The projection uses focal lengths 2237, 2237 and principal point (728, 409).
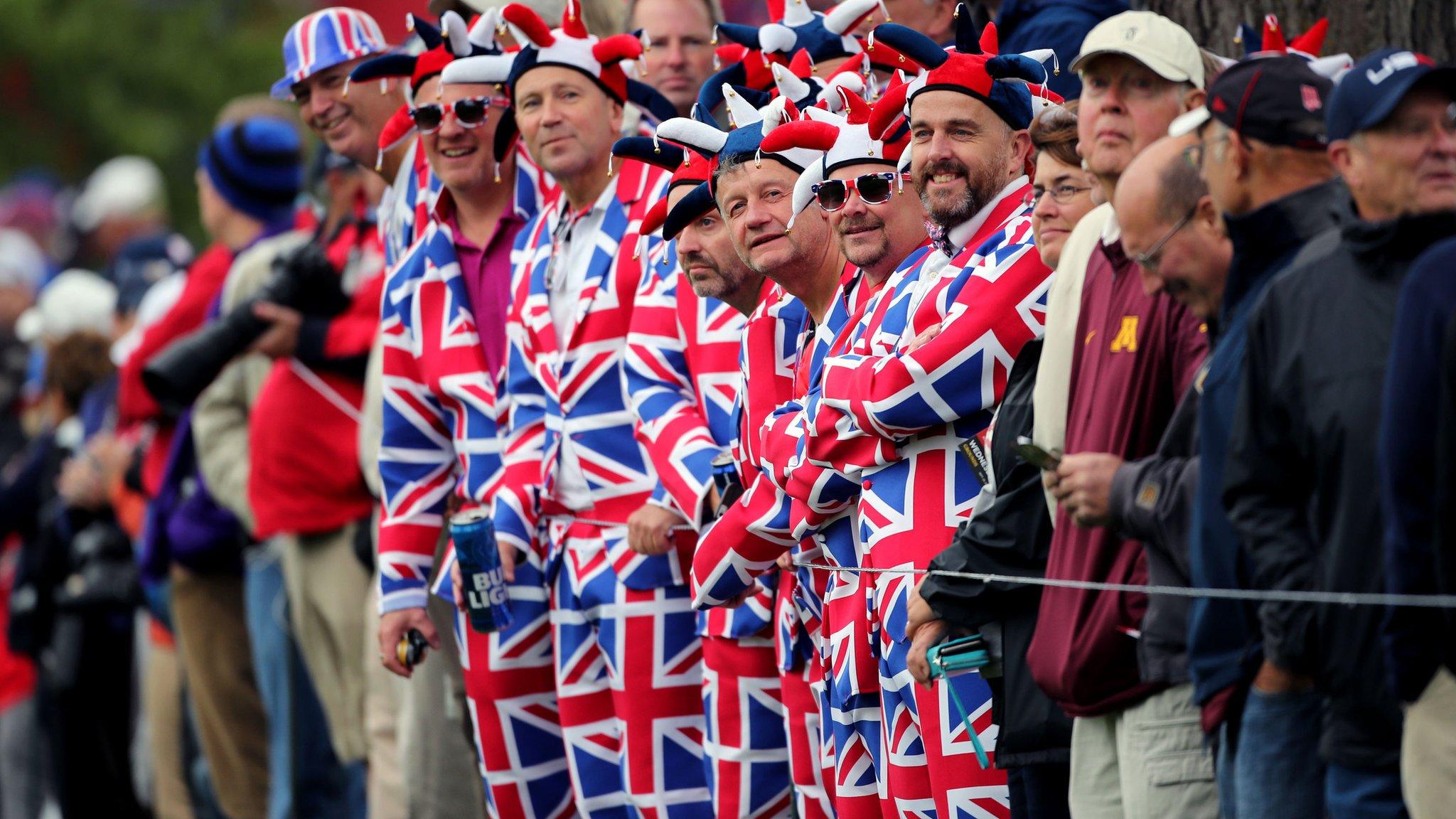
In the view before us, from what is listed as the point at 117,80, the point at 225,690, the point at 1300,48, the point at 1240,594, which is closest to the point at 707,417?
the point at 1300,48

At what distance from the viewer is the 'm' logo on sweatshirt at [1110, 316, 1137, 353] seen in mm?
4477

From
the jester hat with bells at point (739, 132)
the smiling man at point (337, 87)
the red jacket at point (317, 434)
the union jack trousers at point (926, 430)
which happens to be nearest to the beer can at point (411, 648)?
the red jacket at point (317, 434)

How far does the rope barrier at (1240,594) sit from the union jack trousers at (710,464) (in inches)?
42.7

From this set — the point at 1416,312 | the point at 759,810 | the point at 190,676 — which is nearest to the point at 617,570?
the point at 759,810

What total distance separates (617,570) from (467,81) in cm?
176

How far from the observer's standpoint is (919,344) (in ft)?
16.5

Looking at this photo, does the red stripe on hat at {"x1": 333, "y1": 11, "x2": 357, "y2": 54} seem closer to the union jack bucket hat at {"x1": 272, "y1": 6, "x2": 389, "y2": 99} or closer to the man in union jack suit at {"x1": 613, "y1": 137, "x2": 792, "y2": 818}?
the union jack bucket hat at {"x1": 272, "y1": 6, "x2": 389, "y2": 99}

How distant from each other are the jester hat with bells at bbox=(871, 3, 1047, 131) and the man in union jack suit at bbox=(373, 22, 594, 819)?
7.34 feet

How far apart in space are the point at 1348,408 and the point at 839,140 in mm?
2077

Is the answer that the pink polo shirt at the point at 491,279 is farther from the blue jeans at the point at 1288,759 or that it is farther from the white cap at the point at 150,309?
the blue jeans at the point at 1288,759

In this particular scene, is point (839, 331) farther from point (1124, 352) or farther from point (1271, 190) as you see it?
point (1271, 190)

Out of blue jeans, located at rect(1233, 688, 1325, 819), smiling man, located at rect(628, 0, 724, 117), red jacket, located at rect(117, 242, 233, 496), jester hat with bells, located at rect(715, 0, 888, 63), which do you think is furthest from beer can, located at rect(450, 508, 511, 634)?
red jacket, located at rect(117, 242, 233, 496)

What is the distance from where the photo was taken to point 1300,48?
4.66 m

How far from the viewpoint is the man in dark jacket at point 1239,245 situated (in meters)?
4.08
